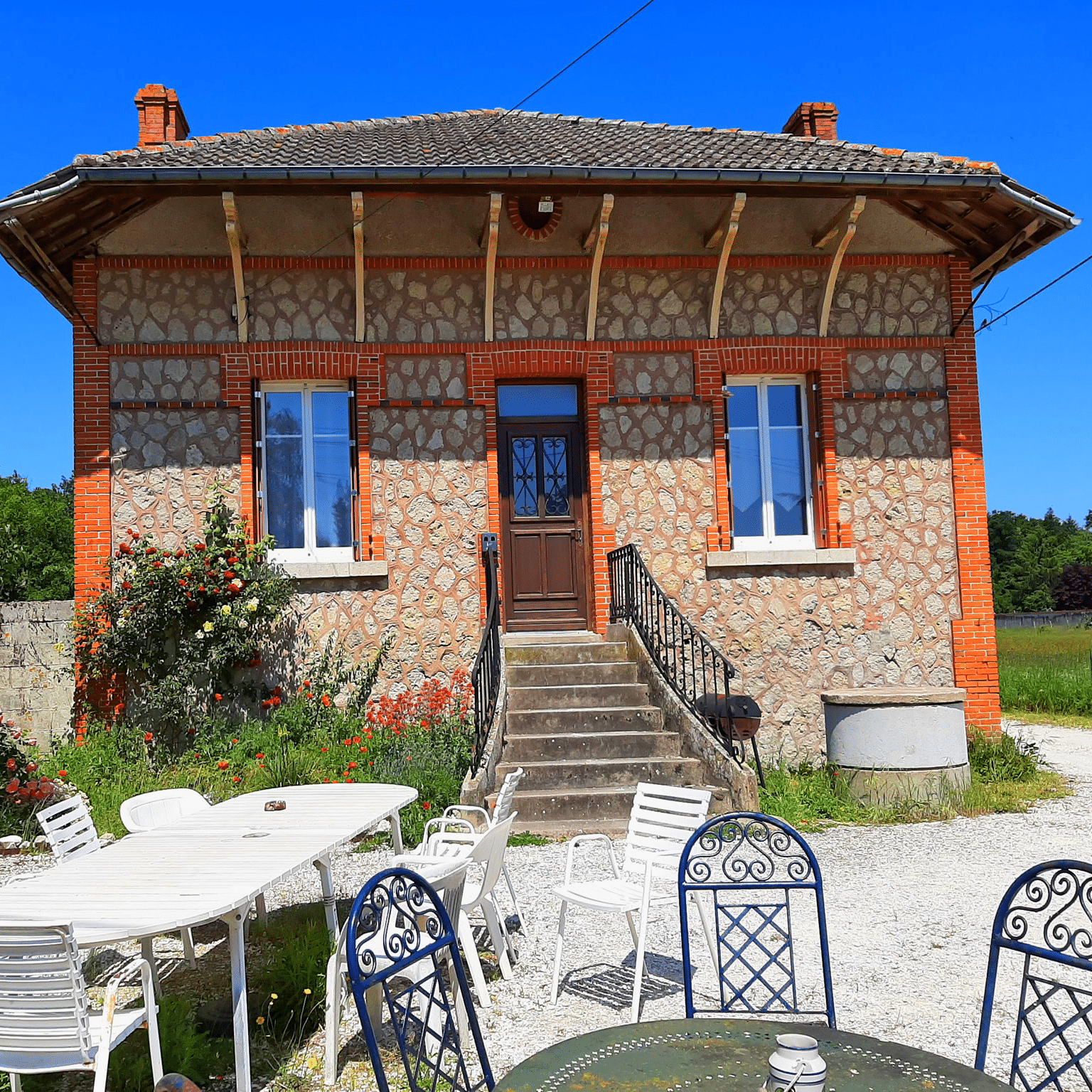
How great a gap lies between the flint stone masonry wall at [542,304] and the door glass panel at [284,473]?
2.27 meters

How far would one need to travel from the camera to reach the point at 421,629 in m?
10.2

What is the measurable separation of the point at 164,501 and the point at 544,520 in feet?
12.3

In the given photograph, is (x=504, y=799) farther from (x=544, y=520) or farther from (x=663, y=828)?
(x=544, y=520)

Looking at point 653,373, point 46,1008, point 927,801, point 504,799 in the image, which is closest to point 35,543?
point 653,373

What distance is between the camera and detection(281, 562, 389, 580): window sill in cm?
998

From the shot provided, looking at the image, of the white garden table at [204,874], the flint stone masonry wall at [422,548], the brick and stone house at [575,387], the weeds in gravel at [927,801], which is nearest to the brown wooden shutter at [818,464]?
the brick and stone house at [575,387]

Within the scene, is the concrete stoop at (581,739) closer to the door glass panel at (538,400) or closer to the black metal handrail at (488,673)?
the black metal handrail at (488,673)

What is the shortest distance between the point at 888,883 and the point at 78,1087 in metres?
4.61

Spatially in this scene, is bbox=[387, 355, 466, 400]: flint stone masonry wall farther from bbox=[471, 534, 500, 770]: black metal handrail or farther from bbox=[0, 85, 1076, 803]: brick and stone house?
bbox=[471, 534, 500, 770]: black metal handrail

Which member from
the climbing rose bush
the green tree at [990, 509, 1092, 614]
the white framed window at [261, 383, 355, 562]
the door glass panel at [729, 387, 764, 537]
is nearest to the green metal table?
the climbing rose bush

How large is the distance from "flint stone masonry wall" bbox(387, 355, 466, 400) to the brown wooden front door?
27.2 inches

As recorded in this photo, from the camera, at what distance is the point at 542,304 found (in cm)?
1054

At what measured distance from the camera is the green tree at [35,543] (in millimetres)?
21875

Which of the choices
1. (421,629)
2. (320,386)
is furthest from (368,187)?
(421,629)
